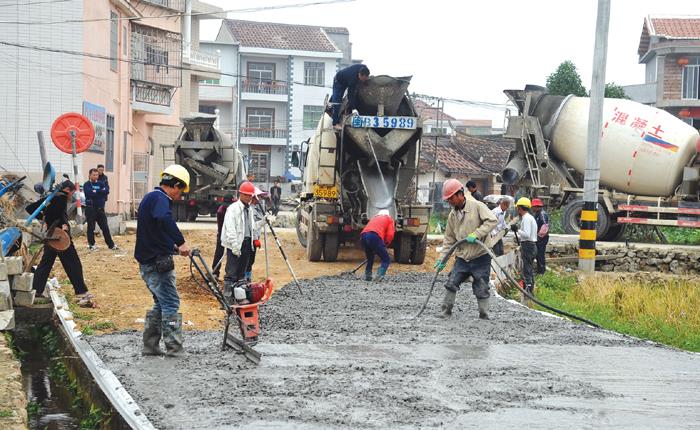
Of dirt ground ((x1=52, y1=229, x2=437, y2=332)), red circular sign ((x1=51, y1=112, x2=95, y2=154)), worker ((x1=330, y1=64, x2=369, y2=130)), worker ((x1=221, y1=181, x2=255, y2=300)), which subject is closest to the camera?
dirt ground ((x1=52, y1=229, x2=437, y2=332))

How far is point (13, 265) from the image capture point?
12.4 meters

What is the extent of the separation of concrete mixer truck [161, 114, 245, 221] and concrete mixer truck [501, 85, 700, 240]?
10.5 m

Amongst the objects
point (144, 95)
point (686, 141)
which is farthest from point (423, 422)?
point (144, 95)

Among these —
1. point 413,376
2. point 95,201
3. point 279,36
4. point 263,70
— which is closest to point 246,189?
point 413,376

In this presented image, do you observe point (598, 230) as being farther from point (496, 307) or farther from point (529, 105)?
point (496, 307)

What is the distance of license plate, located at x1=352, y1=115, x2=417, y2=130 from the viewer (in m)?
18.7

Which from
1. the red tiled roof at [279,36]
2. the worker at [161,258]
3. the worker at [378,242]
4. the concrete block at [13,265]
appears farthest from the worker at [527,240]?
the red tiled roof at [279,36]

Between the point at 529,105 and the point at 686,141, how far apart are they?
4106 millimetres

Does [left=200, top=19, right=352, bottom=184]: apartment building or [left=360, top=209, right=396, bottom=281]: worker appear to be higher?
[left=200, top=19, right=352, bottom=184]: apartment building

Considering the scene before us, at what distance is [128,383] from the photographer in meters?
8.18

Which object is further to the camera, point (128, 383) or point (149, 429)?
point (128, 383)

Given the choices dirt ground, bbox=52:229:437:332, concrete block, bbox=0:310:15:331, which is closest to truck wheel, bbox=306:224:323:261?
dirt ground, bbox=52:229:437:332

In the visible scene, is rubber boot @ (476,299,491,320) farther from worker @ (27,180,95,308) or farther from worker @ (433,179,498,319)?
Answer: worker @ (27,180,95,308)

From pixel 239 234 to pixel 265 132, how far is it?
2090 inches
